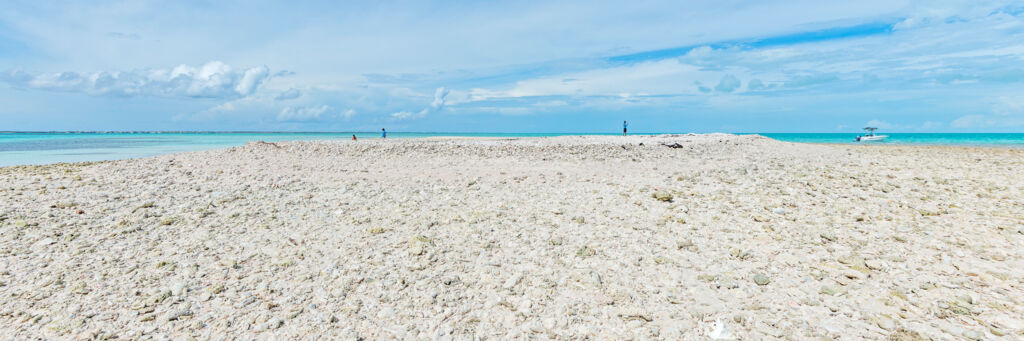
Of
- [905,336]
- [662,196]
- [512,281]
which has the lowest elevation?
[905,336]

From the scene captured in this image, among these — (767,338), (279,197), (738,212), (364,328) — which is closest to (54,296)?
(364,328)

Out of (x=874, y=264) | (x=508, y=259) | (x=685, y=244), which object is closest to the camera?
(x=874, y=264)

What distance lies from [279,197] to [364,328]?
5920mm

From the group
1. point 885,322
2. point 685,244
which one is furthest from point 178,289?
point 885,322

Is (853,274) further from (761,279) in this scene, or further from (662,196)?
(662,196)

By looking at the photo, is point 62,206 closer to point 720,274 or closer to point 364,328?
point 364,328

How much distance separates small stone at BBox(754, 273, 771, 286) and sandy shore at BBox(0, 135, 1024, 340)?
2 centimetres

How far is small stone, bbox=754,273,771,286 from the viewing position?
197 inches

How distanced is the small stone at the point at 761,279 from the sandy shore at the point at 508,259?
0.08 feet

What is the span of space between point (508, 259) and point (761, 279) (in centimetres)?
274

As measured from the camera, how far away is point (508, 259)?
571 centimetres

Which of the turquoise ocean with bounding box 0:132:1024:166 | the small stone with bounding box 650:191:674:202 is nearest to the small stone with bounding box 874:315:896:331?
the small stone with bounding box 650:191:674:202

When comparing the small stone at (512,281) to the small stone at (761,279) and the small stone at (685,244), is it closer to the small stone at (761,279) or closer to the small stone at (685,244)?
the small stone at (685,244)

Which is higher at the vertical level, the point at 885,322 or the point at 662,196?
the point at 662,196
